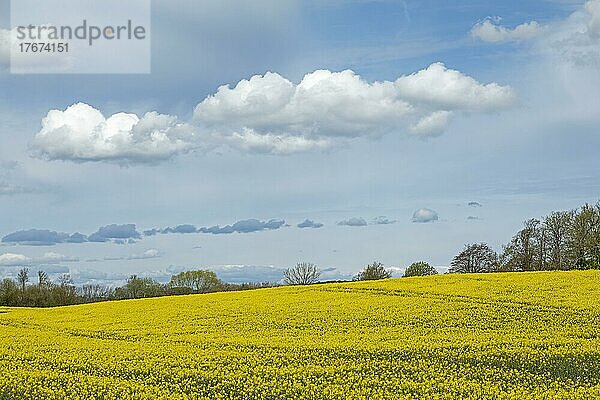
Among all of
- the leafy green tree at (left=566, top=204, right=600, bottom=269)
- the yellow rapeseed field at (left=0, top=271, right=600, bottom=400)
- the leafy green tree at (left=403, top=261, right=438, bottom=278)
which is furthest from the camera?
the leafy green tree at (left=403, top=261, right=438, bottom=278)

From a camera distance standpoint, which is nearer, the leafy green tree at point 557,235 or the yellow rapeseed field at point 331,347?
the yellow rapeseed field at point 331,347

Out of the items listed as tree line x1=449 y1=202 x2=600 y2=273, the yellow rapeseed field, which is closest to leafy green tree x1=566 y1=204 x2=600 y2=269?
tree line x1=449 y1=202 x2=600 y2=273

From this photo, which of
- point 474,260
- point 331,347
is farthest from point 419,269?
point 331,347

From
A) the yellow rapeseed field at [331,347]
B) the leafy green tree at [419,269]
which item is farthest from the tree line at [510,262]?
the yellow rapeseed field at [331,347]

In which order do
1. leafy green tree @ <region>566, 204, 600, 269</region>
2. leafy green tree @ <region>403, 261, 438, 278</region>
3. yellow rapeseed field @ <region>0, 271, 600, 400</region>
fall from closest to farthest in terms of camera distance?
1. yellow rapeseed field @ <region>0, 271, 600, 400</region>
2. leafy green tree @ <region>566, 204, 600, 269</region>
3. leafy green tree @ <region>403, 261, 438, 278</region>

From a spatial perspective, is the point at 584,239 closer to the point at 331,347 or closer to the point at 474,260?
the point at 474,260

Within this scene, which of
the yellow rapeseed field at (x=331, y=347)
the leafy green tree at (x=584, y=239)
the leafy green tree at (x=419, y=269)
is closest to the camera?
the yellow rapeseed field at (x=331, y=347)

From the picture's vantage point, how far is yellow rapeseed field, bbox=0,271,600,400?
16938 millimetres

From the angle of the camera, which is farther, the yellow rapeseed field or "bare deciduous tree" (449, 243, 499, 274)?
"bare deciduous tree" (449, 243, 499, 274)

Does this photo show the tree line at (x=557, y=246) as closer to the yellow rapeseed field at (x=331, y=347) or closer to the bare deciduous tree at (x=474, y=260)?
the bare deciduous tree at (x=474, y=260)

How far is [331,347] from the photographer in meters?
22.2

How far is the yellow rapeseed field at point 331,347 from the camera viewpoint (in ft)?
55.6

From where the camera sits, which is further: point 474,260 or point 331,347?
point 474,260

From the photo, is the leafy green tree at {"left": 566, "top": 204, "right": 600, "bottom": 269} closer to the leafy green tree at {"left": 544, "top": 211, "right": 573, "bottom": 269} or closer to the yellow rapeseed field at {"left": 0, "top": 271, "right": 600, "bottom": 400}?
the leafy green tree at {"left": 544, "top": 211, "right": 573, "bottom": 269}
